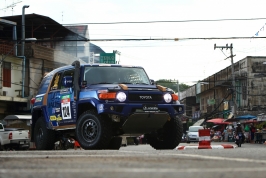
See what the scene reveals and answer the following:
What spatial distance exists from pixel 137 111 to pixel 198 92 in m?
67.4

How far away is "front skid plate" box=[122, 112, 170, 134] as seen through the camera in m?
10.8

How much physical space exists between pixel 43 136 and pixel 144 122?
3.23 meters

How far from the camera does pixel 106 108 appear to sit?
423 inches

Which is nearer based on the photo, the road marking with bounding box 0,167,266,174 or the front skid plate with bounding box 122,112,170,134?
the road marking with bounding box 0,167,266,174

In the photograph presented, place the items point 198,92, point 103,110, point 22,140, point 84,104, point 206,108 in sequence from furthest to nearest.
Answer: point 198,92
point 206,108
point 22,140
point 84,104
point 103,110

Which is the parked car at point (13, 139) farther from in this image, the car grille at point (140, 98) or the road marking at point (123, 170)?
the road marking at point (123, 170)

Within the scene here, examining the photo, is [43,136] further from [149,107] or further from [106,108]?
[149,107]

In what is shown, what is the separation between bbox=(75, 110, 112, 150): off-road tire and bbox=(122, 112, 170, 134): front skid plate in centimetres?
40

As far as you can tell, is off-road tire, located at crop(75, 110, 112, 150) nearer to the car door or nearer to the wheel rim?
the wheel rim

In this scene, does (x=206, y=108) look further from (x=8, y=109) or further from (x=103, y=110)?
(x=103, y=110)

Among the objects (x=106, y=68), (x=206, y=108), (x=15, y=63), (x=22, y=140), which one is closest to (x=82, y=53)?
(x=206, y=108)

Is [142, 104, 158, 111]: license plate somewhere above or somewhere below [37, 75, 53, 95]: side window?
below

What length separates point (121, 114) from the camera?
10789 millimetres

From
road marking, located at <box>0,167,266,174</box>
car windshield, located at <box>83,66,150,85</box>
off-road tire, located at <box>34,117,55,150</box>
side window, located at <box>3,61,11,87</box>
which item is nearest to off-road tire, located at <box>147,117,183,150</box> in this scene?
car windshield, located at <box>83,66,150,85</box>
